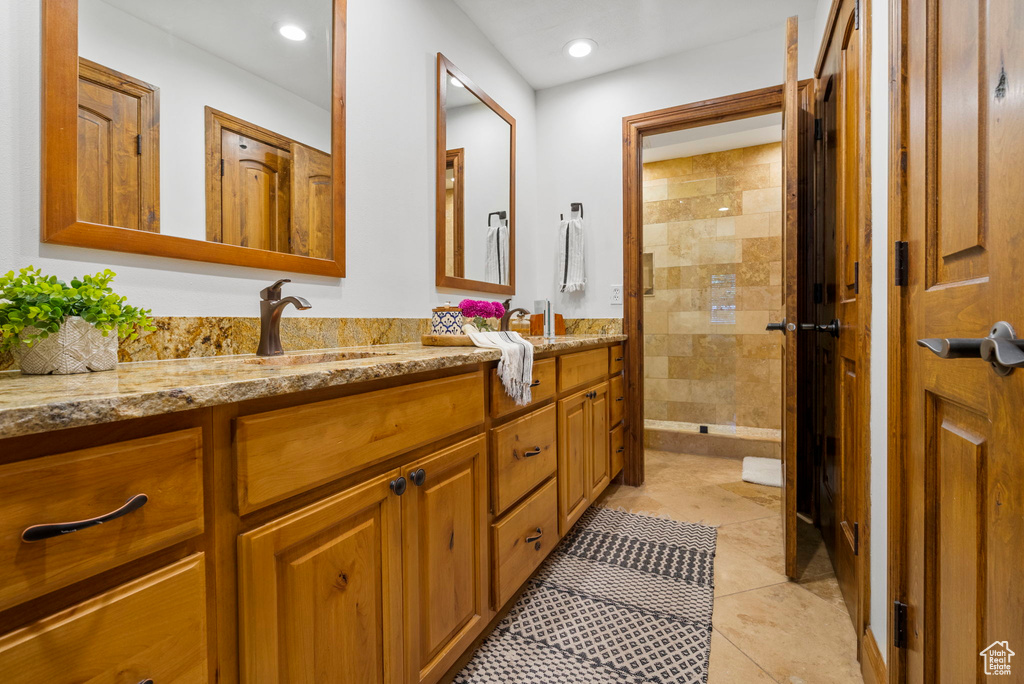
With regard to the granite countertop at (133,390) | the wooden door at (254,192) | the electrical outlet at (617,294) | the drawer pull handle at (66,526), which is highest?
the wooden door at (254,192)

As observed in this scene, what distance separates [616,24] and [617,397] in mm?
1974

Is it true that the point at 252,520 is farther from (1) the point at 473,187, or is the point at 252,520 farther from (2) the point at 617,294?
(2) the point at 617,294

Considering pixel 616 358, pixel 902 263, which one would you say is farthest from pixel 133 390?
pixel 616 358

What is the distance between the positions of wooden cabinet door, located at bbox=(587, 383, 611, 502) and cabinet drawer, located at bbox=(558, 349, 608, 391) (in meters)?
0.08

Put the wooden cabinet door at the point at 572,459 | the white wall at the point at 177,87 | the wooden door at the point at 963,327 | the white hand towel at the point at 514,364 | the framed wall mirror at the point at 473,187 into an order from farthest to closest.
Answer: the framed wall mirror at the point at 473,187
the wooden cabinet door at the point at 572,459
the white hand towel at the point at 514,364
the white wall at the point at 177,87
the wooden door at the point at 963,327

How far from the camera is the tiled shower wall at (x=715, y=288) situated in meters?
3.62

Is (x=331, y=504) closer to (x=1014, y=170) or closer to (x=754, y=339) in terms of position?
(x=1014, y=170)

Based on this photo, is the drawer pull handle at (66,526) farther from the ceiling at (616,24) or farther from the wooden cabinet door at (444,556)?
the ceiling at (616,24)

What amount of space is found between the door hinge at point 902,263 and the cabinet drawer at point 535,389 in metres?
0.98

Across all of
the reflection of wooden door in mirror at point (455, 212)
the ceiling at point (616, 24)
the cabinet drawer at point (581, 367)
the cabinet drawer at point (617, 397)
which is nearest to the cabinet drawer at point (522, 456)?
the cabinet drawer at point (581, 367)

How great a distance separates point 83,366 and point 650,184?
13.3ft

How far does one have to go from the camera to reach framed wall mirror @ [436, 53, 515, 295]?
2.07m

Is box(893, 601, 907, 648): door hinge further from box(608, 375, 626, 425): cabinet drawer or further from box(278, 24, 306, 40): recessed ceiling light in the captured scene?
box(278, 24, 306, 40): recessed ceiling light

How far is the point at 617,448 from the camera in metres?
2.54
